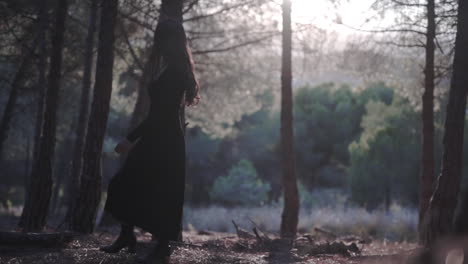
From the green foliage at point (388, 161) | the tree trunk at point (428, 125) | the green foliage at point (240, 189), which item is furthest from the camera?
the green foliage at point (240, 189)

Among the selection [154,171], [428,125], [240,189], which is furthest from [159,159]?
[240,189]

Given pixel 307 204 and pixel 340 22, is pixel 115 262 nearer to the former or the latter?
pixel 340 22

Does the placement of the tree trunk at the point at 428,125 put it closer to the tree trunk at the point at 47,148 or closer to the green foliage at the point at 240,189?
the tree trunk at the point at 47,148

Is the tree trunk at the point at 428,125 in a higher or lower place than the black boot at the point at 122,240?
higher

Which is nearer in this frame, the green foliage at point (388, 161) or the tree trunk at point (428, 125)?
the tree trunk at point (428, 125)

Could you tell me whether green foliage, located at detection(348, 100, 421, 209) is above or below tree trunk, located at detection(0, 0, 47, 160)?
below

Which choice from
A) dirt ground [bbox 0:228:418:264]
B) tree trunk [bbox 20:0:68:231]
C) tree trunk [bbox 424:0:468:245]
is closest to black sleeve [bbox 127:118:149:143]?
dirt ground [bbox 0:228:418:264]

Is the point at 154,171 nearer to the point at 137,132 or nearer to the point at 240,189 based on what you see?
the point at 137,132

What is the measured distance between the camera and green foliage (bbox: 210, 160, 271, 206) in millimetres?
34125

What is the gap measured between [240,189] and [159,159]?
2930cm

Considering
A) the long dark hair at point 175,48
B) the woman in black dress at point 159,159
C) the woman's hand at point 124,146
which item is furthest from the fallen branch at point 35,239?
the long dark hair at point 175,48

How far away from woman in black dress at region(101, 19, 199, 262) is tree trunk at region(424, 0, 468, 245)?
10.7 feet

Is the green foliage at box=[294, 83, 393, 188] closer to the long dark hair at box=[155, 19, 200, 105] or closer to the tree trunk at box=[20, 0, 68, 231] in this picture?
the tree trunk at box=[20, 0, 68, 231]

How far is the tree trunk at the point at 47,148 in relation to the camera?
8.62 meters
